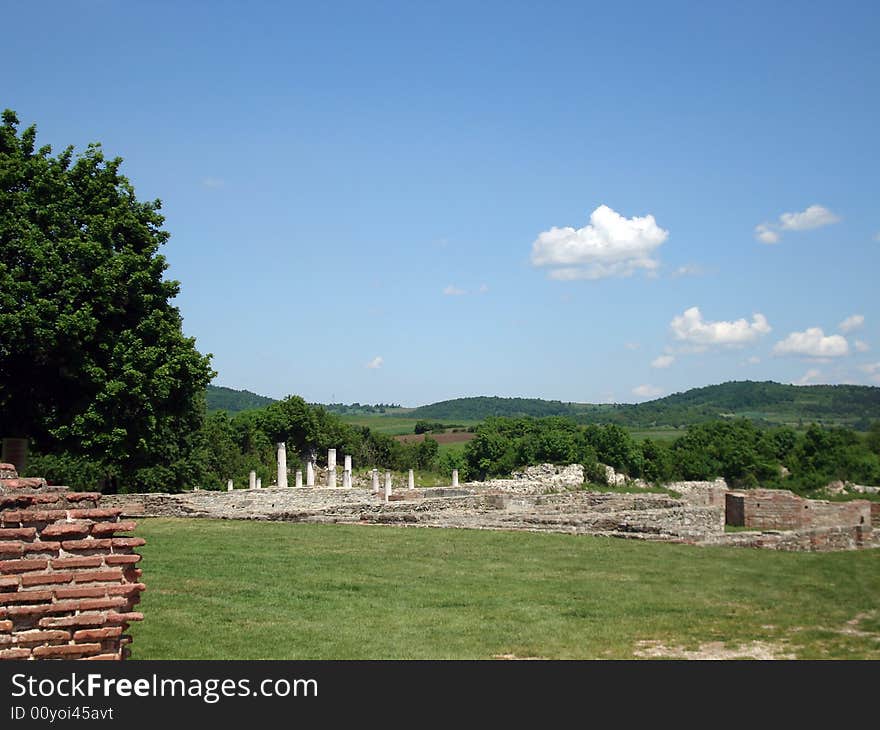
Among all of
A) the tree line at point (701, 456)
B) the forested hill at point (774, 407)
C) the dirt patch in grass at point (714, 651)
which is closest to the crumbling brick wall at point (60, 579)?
the dirt patch in grass at point (714, 651)

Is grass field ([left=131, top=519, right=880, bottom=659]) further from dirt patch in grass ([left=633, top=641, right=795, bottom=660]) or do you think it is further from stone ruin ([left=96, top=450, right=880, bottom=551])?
stone ruin ([left=96, top=450, right=880, bottom=551])

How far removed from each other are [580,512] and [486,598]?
15062 millimetres

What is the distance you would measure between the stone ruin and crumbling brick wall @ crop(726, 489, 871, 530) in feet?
0.11

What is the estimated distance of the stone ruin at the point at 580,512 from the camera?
20.1 meters

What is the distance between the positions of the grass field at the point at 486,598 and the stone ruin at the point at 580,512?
1236 millimetres

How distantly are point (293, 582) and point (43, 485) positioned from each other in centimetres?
Result: 596

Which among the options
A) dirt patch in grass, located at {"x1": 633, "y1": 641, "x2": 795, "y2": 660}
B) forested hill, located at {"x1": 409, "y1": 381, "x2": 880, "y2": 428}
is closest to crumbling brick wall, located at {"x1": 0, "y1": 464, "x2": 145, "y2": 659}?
dirt patch in grass, located at {"x1": 633, "y1": 641, "x2": 795, "y2": 660}

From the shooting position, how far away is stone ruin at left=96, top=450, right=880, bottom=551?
66.1 ft

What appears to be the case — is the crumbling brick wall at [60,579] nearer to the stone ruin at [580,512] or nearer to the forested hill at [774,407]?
the stone ruin at [580,512]

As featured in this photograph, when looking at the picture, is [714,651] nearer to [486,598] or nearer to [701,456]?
[486,598]

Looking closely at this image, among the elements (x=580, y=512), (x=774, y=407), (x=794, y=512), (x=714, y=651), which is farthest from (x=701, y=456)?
(x=774, y=407)

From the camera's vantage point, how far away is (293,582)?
13.9 m

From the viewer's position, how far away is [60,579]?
762 centimetres
